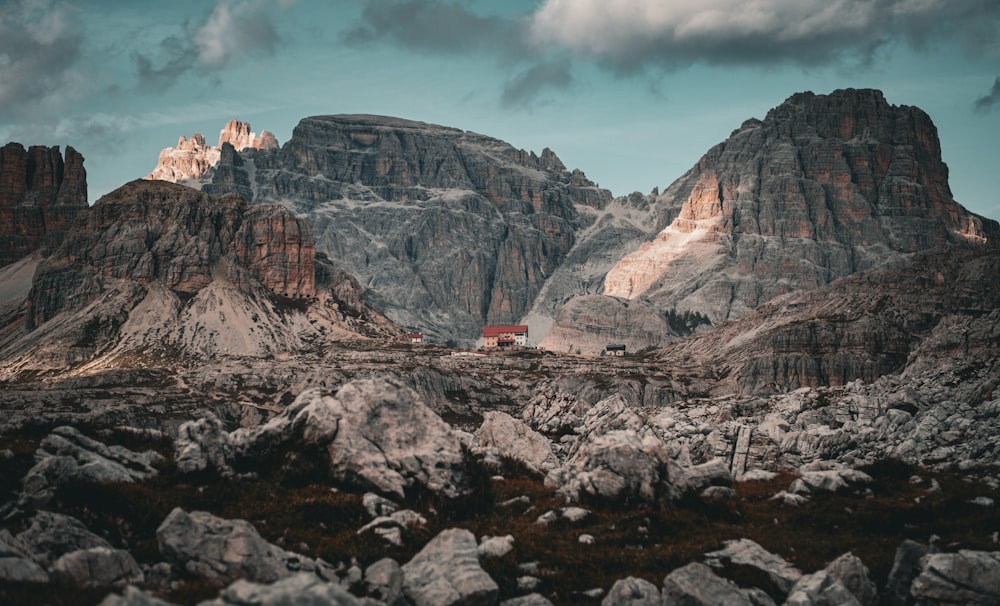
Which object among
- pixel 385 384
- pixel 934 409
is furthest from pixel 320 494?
pixel 934 409

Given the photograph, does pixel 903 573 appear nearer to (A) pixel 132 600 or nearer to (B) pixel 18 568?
(A) pixel 132 600

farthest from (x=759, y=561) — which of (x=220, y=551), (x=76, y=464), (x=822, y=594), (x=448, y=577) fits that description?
(x=76, y=464)

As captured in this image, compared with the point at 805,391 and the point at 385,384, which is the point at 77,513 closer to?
the point at 385,384

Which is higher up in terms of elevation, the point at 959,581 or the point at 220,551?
the point at 220,551

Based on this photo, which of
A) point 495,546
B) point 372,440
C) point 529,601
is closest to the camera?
point 529,601

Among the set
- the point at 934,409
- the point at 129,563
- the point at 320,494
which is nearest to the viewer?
the point at 129,563

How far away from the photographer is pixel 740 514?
31.7 m

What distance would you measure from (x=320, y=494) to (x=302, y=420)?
3553 millimetres

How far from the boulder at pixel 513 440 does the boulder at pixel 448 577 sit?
21646 millimetres

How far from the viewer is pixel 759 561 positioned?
25.6 meters

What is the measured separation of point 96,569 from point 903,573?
64.2 feet

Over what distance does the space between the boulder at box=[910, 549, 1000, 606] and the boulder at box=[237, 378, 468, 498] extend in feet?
48.3

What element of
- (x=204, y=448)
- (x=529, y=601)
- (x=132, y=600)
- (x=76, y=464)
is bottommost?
(x=529, y=601)

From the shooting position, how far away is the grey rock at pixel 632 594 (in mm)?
21781
